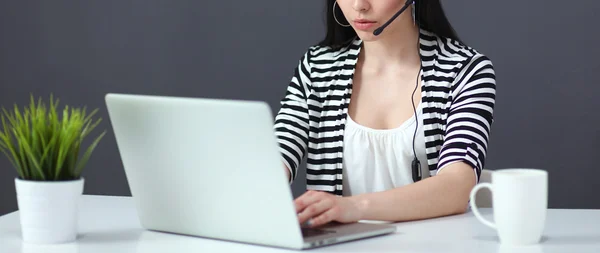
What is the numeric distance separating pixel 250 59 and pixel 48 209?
1.88 m

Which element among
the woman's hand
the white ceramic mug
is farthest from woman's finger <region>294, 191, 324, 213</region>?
the white ceramic mug

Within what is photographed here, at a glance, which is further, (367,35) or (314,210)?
(367,35)

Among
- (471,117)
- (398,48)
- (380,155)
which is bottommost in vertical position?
(380,155)

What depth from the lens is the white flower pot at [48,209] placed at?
49.8 inches

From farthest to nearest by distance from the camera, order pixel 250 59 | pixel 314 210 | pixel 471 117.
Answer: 1. pixel 250 59
2. pixel 471 117
3. pixel 314 210

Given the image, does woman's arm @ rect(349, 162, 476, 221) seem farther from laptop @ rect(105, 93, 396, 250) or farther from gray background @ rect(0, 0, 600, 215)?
gray background @ rect(0, 0, 600, 215)

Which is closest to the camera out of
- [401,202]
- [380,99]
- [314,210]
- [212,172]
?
A: [212,172]

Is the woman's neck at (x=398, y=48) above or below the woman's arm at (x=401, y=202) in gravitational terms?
above

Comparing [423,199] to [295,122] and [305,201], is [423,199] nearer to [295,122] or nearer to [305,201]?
[305,201]

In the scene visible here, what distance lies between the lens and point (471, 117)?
5.82ft

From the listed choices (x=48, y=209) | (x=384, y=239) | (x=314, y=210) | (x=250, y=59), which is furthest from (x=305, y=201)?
(x=250, y=59)

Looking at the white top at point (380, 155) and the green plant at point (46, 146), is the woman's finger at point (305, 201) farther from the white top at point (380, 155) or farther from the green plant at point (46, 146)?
the white top at point (380, 155)

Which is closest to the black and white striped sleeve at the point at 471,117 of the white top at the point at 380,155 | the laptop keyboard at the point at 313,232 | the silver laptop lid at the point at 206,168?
the white top at the point at 380,155

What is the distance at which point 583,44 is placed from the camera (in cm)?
285
